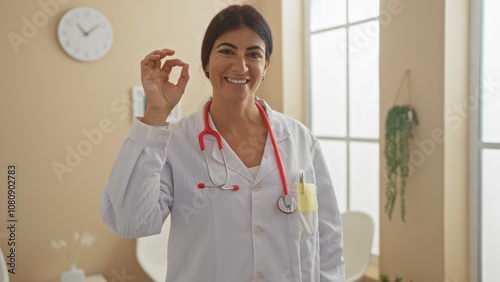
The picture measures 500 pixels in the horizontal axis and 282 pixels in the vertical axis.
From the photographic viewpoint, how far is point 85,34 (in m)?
2.88

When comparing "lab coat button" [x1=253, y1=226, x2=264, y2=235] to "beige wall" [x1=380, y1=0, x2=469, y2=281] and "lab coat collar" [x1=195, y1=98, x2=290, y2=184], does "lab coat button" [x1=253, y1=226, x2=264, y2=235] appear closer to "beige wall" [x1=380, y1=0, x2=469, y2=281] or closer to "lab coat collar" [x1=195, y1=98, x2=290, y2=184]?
"lab coat collar" [x1=195, y1=98, x2=290, y2=184]

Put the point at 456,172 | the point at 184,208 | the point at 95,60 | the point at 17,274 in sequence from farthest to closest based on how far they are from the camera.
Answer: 1. the point at 95,60
2. the point at 17,274
3. the point at 456,172
4. the point at 184,208

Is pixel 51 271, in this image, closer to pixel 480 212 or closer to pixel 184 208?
pixel 184 208

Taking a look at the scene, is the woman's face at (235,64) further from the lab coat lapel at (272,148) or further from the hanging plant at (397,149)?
the hanging plant at (397,149)

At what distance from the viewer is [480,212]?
2418 mm

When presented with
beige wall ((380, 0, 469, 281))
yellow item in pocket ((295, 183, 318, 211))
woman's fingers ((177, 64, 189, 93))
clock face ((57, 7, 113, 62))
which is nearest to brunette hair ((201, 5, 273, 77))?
woman's fingers ((177, 64, 189, 93))

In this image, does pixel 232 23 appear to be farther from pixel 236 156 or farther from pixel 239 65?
pixel 236 156

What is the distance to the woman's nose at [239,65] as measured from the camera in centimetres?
117

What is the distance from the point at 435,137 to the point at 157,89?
1810mm

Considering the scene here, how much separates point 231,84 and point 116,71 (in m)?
2.05

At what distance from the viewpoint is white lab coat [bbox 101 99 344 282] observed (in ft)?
3.46

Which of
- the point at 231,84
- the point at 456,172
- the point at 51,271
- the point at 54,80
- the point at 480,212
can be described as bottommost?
the point at 51,271

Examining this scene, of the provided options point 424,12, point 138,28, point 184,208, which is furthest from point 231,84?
point 138,28

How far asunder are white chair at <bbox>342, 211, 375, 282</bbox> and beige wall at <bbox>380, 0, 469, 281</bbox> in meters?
0.21
